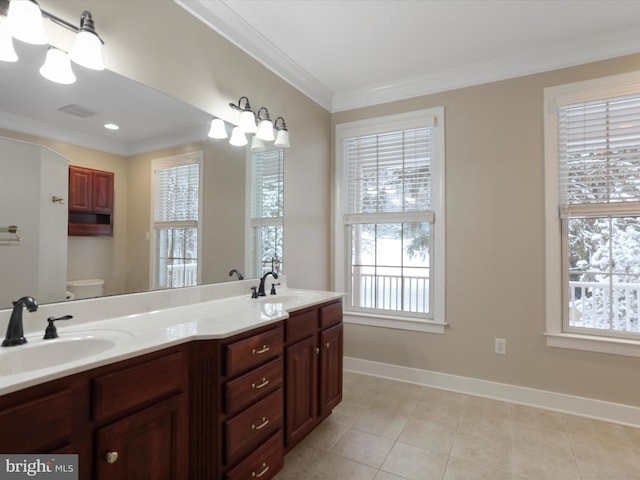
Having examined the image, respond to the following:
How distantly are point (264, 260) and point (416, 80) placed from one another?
209 cm

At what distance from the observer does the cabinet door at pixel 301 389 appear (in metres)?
1.87

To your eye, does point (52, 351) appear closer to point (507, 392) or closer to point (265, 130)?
point (265, 130)

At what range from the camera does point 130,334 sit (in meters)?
1.33

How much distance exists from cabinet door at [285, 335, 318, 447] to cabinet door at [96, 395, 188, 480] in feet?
2.17

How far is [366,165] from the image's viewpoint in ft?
10.8

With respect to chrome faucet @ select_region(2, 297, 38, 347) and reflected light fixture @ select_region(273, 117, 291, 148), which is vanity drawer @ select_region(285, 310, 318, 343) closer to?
chrome faucet @ select_region(2, 297, 38, 347)

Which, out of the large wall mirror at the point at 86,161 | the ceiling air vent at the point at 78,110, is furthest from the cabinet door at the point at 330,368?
the ceiling air vent at the point at 78,110

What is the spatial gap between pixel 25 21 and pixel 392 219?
8.75 feet

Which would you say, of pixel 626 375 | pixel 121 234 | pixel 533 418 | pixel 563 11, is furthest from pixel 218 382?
pixel 563 11

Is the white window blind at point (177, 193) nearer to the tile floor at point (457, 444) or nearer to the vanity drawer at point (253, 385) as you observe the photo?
the vanity drawer at point (253, 385)

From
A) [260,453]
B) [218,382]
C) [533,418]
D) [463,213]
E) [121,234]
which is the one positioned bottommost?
[533,418]

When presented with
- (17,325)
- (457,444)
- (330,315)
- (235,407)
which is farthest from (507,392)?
(17,325)

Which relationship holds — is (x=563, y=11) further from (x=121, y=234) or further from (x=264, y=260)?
(x=121, y=234)

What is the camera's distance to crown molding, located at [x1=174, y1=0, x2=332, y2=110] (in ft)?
6.52
